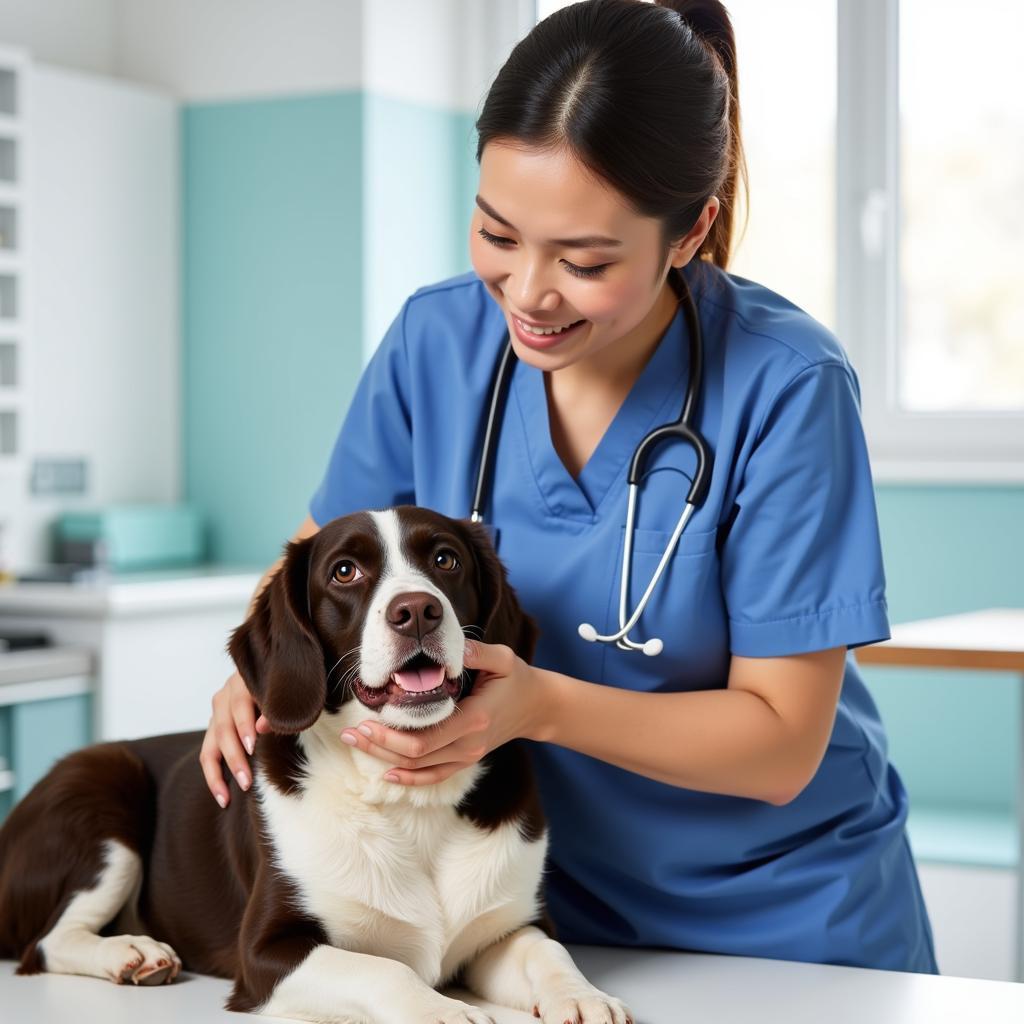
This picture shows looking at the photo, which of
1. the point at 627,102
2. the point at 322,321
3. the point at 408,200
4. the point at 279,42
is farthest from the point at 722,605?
the point at 279,42

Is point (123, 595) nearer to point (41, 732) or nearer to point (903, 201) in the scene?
point (41, 732)

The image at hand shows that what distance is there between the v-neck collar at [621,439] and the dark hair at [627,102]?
14cm

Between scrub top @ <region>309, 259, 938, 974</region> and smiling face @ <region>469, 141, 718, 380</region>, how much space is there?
0.45ft

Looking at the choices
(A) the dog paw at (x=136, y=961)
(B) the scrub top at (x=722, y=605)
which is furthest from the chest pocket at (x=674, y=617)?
(A) the dog paw at (x=136, y=961)

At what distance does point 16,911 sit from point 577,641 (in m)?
0.53

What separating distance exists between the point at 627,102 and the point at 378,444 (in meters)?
0.46

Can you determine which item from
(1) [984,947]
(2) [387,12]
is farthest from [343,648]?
(2) [387,12]

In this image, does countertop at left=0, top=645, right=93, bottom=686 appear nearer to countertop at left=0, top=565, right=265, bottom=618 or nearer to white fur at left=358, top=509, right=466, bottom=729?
countertop at left=0, top=565, right=265, bottom=618

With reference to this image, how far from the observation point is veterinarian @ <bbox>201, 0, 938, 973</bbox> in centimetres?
120

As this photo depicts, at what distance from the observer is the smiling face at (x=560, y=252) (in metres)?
1.19

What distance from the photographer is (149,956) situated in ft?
3.84

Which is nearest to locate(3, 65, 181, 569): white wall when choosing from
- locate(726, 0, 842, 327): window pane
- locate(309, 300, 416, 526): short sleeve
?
locate(726, 0, 842, 327): window pane

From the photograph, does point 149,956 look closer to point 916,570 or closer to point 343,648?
point 343,648

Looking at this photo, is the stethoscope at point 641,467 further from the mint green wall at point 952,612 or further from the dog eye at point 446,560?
the mint green wall at point 952,612
